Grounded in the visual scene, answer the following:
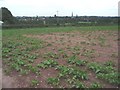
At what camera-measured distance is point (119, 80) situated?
6129mm

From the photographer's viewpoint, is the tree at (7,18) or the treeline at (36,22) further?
the tree at (7,18)

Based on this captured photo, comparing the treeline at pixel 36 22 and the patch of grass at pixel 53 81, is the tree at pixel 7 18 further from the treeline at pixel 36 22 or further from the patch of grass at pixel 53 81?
the patch of grass at pixel 53 81

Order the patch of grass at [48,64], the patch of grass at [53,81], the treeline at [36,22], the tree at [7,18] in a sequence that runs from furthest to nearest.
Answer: the tree at [7,18]
the treeline at [36,22]
the patch of grass at [48,64]
the patch of grass at [53,81]

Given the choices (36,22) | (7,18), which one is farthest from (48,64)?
(7,18)

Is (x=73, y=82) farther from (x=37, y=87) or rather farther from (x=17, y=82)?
(x=17, y=82)

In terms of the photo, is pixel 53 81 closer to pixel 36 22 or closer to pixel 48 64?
pixel 48 64

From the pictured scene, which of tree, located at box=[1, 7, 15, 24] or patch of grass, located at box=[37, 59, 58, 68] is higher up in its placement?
tree, located at box=[1, 7, 15, 24]

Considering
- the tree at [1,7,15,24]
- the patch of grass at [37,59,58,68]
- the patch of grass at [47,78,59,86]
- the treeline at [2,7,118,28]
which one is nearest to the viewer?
the patch of grass at [47,78,59,86]

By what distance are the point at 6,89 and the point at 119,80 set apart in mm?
2885

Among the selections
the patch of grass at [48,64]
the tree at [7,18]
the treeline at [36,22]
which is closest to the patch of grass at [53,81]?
the patch of grass at [48,64]

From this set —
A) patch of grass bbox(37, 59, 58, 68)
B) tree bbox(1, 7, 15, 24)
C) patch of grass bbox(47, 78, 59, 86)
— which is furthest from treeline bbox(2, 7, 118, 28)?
patch of grass bbox(47, 78, 59, 86)

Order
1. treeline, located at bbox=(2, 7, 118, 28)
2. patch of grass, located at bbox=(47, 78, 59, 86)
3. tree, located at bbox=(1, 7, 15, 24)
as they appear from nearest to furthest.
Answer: patch of grass, located at bbox=(47, 78, 59, 86) → treeline, located at bbox=(2, 7, 118, 28) → tree, located at bbox=(1, 7, 15, 24)

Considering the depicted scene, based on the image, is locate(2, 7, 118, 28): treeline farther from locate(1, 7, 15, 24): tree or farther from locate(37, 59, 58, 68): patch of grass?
locate(37, 59, 58, 68): patch of grass

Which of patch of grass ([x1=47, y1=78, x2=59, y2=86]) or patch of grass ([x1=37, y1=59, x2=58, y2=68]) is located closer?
patch of grass ([x1=47, y1=78, x2=59, y2=86])
